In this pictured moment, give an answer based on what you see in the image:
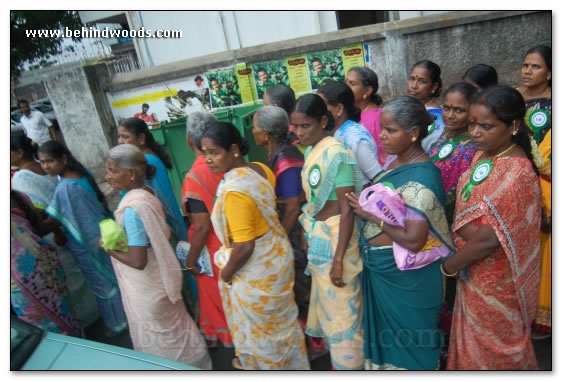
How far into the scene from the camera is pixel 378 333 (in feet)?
7.55

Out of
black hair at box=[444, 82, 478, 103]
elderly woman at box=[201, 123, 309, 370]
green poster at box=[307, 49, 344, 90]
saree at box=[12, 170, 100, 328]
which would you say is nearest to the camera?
elderly woman at box=[201, 123, 309, 370]

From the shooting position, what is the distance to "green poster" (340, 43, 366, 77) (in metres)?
5.29

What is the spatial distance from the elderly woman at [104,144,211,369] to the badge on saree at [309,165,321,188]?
3.12 feet

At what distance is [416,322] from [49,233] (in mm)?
2724

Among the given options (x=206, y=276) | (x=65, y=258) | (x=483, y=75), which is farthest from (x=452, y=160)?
(x=65, y=258)

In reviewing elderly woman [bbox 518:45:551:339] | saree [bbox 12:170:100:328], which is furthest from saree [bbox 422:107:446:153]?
saree [bbox 12:170:100:328]

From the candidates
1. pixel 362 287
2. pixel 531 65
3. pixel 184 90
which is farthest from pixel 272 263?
pixel 184 90

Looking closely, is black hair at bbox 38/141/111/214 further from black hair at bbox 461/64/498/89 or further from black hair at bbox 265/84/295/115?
black hair at bbox 461/64/498/89

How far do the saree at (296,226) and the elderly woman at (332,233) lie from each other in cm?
22

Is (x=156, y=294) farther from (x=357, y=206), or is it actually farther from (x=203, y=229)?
(x=357, y=206)

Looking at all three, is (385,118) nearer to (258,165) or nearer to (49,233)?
(258,165)

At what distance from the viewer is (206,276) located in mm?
2760

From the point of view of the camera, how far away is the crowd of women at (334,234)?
1891 millimetres

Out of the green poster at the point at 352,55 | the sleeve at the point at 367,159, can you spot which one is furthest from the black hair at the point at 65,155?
the green poster at the point at 352,55
